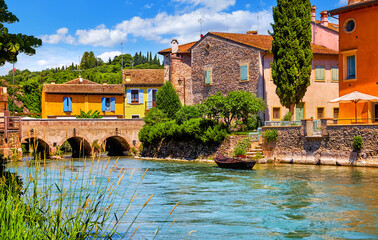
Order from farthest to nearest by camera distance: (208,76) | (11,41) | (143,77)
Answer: (143,77) → (208,76) → (11,41)

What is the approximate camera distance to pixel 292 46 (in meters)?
31.6

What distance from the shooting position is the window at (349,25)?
29047mm

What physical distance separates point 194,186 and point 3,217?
15.4 metres

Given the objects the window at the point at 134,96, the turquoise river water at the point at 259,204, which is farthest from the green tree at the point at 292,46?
the window at the point at 134,96

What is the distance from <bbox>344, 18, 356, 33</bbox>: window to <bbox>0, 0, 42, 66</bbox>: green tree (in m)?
23.7

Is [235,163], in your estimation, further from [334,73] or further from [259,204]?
[334,73]

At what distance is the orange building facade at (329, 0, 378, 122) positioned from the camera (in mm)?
27844

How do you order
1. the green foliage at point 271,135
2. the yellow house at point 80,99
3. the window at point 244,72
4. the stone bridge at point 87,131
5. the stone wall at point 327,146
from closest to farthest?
the stone wall at point 327,146
the green foliage at point 271,135
the window at point 244,72
the stone bridge at point 87,131
the yellow house at point 80,99

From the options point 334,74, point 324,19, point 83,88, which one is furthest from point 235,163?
point 83,88

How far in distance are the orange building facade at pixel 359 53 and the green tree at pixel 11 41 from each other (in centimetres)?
2170

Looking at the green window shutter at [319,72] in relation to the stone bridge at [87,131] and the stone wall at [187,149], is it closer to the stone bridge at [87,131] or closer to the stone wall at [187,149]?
the stone wall at [187,149]

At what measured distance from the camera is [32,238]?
5.70m

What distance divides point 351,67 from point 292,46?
4290 millimetres

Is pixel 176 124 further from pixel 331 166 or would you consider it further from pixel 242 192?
pixel 242 192
